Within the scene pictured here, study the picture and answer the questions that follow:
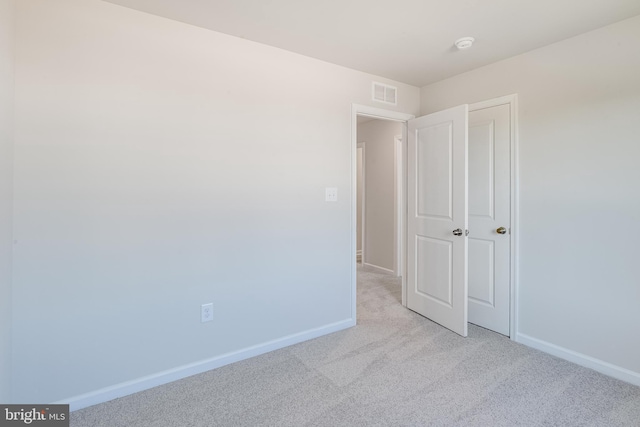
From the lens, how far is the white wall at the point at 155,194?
5.42 ft

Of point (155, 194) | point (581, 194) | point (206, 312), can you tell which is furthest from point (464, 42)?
point (206, 312)

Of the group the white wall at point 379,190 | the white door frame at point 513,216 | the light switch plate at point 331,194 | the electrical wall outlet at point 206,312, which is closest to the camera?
the electrical wall outlet at point 206,312

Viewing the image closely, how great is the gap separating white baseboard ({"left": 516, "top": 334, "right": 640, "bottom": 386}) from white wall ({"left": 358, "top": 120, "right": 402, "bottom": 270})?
235cm

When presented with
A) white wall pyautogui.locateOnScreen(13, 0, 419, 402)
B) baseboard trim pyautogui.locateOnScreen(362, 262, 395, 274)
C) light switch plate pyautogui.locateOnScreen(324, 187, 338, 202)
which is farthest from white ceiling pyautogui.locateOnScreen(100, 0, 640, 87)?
baseboard trim pyautogui.locateOnScreen(362, 262, 395, 274)

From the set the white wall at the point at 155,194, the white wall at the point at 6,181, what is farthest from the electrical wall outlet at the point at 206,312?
the white wall at the point at 6,181

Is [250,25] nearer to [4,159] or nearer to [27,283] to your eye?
[4,159]

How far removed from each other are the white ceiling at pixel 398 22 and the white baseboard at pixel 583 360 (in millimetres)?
2259

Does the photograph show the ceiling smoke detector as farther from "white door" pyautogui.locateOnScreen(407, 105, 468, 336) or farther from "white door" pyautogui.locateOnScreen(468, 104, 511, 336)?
"white door" pyautogui.locateOnScreen(468, 104, 511, 336)

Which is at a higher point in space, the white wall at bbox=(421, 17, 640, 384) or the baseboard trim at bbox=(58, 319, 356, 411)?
the white wall at bbox=(421, 17, 640, 384)

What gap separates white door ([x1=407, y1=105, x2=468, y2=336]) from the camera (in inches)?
103

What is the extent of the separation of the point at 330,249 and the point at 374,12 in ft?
5.82

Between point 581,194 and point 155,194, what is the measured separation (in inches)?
114

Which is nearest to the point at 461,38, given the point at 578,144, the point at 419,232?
the point at 578,144

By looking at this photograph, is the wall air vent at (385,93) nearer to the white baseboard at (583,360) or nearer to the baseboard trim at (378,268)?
the white baseboard at (583,360)
